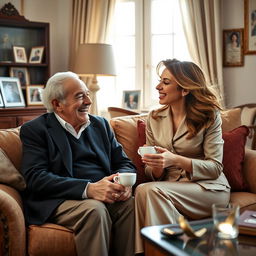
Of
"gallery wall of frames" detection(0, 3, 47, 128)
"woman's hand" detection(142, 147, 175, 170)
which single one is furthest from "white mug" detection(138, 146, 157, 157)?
"gallery wall of frames" detection(0, 3, 47, 128)

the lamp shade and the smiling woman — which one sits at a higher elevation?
the lamp shade

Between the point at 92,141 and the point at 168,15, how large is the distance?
302 cm

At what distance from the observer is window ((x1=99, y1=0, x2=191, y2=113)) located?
504cm

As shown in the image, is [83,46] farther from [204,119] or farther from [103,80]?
[204,119]

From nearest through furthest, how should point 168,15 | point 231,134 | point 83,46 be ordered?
point 231,134
point 83,46
point 168,15

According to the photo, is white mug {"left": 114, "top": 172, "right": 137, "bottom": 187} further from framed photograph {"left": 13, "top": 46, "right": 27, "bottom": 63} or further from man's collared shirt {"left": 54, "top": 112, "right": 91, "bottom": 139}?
framed photograph {"left": 13, "top": 46, "right": 27, "bottom": 63}

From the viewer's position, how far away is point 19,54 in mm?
5133

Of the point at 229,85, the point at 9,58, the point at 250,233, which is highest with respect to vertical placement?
the point at 9,58

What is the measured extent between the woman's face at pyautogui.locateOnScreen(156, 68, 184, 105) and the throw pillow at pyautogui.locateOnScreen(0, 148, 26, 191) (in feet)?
2.89

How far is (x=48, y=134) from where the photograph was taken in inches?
89.9

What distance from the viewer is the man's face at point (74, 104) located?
2371mm

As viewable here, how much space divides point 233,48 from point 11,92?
2439mm

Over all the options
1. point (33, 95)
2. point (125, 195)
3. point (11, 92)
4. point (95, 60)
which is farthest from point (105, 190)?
point (33, 95)

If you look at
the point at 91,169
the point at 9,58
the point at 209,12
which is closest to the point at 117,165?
the point at 91,169
